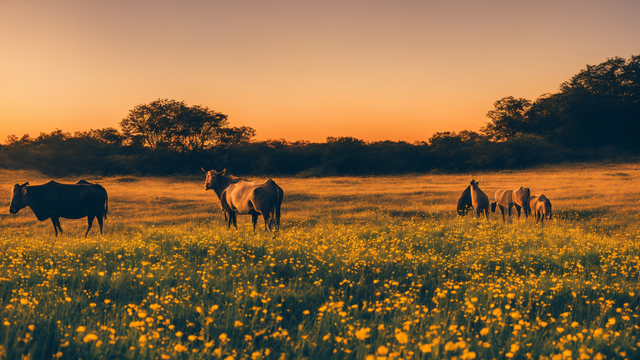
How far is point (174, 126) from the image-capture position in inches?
2589

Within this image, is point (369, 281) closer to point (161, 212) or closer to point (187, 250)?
point (187, 250)

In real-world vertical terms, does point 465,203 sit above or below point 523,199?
below

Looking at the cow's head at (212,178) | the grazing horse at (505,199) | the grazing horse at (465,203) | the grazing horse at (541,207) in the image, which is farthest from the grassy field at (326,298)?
the grazing horse at (465,203)

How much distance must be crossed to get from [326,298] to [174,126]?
6634cm

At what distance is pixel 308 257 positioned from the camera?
24.2 ft

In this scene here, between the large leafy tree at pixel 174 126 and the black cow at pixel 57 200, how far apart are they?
54.4 meters

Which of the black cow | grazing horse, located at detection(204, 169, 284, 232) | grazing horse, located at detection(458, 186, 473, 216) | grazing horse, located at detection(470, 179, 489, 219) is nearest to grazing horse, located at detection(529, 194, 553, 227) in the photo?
grazing horse, located at detection(470, 179, 489, 219)

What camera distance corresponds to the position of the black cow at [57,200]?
11.3 metres

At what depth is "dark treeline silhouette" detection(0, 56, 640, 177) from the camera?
194 feet

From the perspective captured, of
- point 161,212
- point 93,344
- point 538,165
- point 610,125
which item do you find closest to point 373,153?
point 538,165

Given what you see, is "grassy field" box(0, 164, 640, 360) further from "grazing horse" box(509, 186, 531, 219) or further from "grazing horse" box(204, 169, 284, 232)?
"grazing horse" box(509, 186, 531, 219)

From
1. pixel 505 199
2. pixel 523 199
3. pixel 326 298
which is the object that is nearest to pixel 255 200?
pixel 326 298

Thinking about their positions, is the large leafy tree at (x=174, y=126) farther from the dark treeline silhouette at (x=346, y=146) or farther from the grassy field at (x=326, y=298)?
the grassy field at (x=326, y=298)

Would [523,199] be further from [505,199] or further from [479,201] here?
[479,201]
